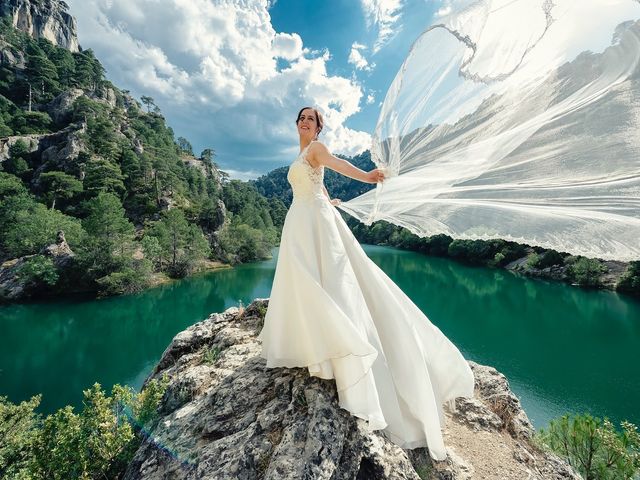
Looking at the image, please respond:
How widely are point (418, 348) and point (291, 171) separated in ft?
5.33

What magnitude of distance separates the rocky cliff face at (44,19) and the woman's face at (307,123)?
3536 inches

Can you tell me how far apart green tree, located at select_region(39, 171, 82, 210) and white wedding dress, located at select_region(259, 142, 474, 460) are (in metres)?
44.4

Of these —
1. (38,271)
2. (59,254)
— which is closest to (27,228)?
(59,254)

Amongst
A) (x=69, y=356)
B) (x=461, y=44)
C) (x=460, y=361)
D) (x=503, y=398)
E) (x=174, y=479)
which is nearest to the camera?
(x=461, y=44)

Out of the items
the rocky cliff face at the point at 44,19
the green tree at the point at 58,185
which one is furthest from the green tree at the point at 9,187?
the rocky cliff face at the point at 44,19

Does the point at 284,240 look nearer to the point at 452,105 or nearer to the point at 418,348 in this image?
the point at 418,348

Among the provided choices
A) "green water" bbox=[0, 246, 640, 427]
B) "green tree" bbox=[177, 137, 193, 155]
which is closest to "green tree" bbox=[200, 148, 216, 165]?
"green tree" bbox=[177, 137, 193, 155]

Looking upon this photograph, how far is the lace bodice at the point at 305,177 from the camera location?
259 cm

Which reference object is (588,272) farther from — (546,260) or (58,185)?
(58,185)

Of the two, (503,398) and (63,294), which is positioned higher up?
(503,398)

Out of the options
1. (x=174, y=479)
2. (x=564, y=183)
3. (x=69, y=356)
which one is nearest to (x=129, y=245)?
(x=69, y=356)

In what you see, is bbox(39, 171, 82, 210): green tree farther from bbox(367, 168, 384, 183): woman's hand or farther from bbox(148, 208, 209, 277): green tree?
bbox(367, 168, 384, 183): woman's hand

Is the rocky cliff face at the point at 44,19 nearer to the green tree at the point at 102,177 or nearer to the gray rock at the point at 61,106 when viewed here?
the gray rock at the point at 61,106

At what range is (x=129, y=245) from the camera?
96.0 ft
